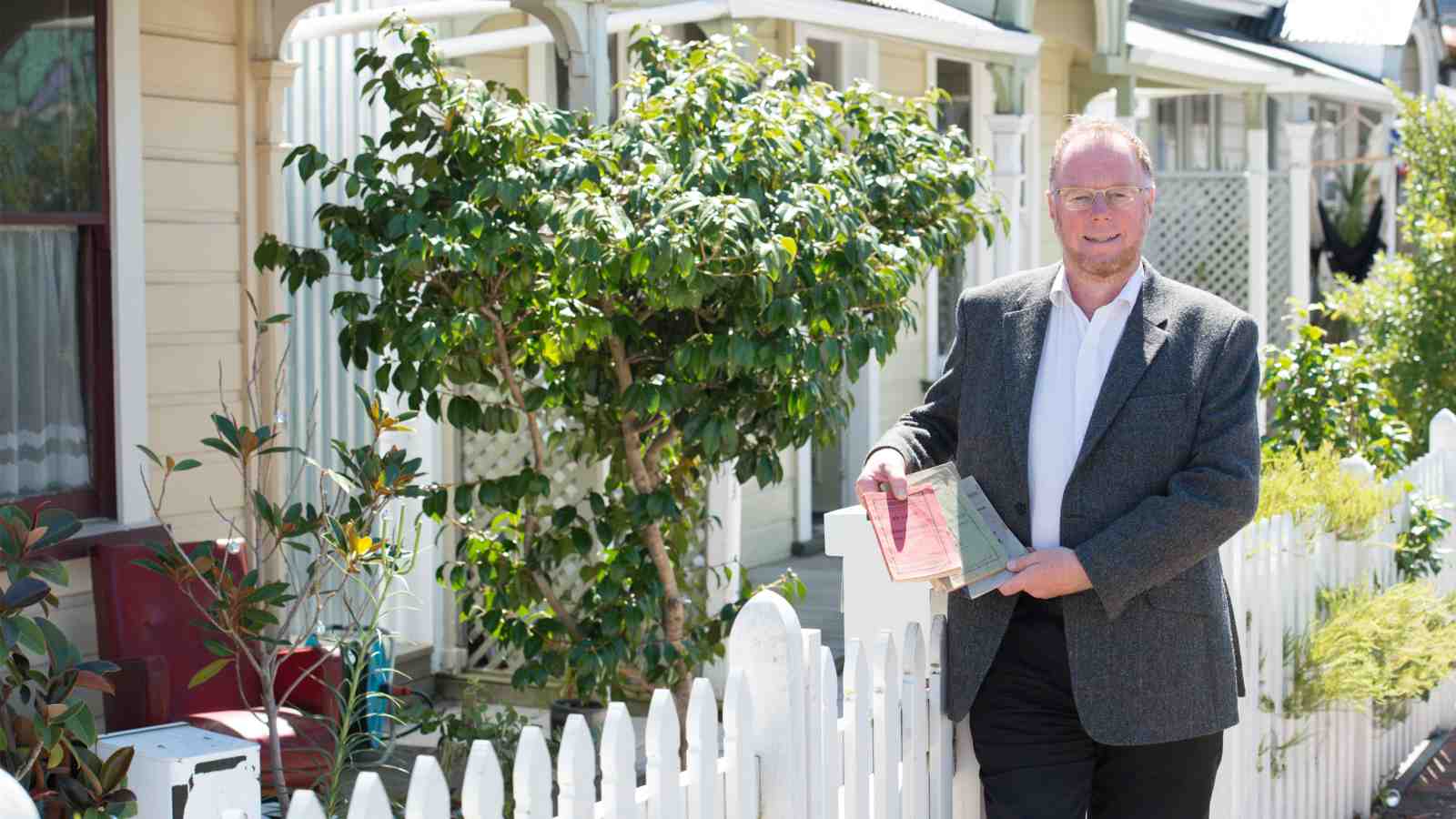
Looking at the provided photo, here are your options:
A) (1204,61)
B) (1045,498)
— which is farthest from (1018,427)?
(1204,61)

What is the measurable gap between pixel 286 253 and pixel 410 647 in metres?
2.37

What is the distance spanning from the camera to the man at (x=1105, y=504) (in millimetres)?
3002

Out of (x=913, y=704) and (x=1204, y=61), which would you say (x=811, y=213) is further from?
(x=1204, y=61)

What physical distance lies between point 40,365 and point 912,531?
131 inches

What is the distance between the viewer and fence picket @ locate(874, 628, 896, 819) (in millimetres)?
3137

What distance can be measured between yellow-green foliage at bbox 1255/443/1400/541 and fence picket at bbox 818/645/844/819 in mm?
2331

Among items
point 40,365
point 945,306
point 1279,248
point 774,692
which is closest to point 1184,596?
point 774,692

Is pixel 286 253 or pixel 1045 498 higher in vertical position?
pixel 286 253

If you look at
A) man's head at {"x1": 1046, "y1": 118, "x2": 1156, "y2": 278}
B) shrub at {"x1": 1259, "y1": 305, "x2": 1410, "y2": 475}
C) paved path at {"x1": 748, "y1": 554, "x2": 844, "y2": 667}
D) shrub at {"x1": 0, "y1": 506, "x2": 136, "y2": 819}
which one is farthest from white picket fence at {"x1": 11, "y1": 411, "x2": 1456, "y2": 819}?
paved path at {"x1": 748, "y1": 554, "x2": 844, "y2": 667}

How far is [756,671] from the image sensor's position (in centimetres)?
287

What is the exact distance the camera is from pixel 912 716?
126 inches

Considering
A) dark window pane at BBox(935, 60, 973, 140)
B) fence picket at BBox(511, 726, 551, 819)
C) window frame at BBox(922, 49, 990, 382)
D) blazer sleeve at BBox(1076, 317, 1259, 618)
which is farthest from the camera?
dark window pane at BBox(935, 60, 973, 140)

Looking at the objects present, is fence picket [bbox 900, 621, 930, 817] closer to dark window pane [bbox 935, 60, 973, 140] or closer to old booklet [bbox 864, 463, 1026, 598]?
old booklet [bbox 864, 463, 1026, 598]

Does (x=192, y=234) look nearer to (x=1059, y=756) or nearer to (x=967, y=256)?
(x=1059, y=756)
